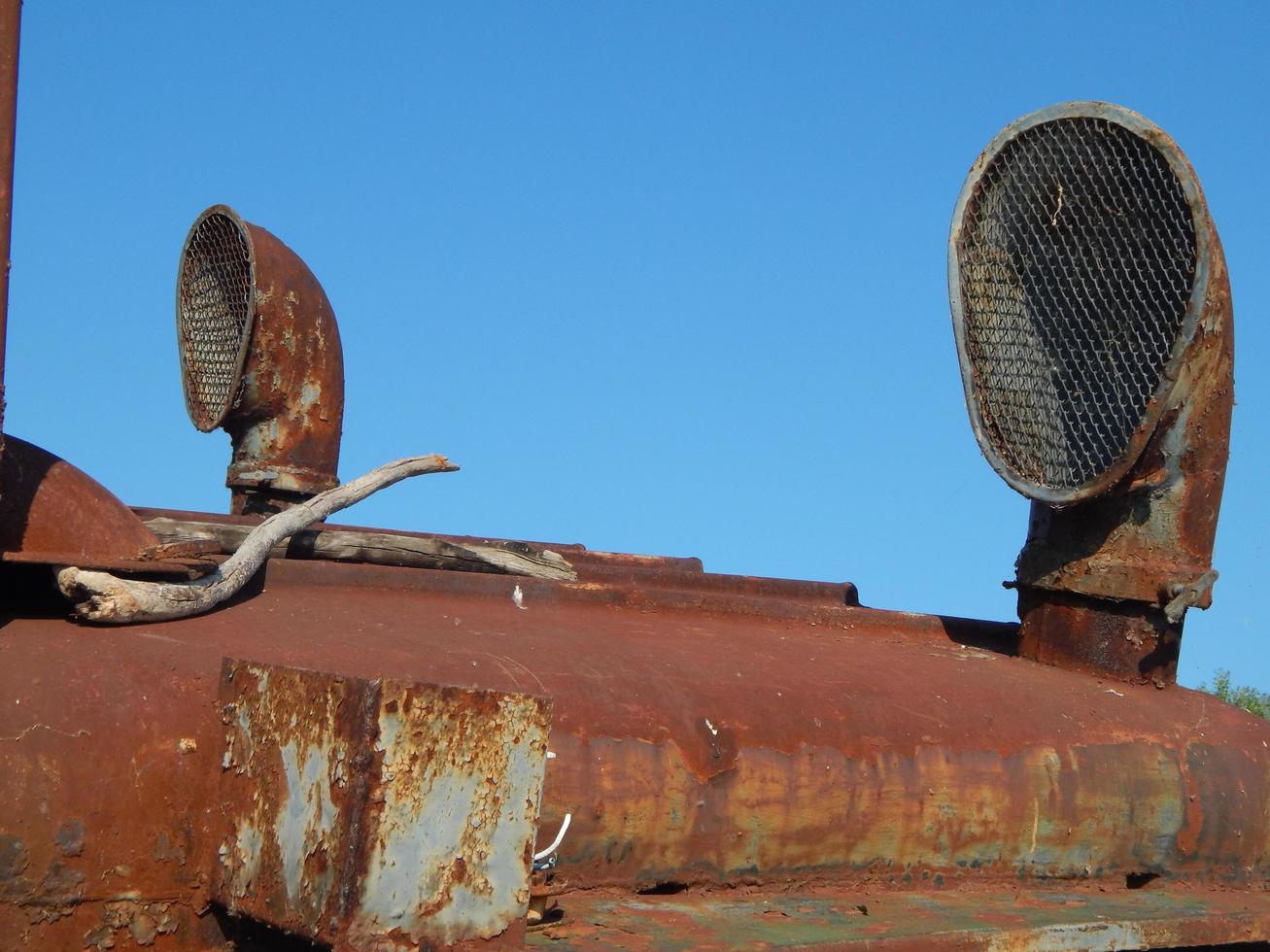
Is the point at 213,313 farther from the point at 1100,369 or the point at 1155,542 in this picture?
the point at 1155,542

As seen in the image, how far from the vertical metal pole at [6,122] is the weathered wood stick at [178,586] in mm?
281

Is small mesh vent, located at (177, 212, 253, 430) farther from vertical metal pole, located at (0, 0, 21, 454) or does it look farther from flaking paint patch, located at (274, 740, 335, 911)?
flaking paint patch, located at (274, 740, 335, 911)

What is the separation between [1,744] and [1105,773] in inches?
90.0

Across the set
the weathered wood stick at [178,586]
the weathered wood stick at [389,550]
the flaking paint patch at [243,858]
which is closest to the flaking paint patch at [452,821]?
the flaking paint patch at [243,858]

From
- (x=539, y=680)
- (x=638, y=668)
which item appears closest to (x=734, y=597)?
(x=638, y=668)

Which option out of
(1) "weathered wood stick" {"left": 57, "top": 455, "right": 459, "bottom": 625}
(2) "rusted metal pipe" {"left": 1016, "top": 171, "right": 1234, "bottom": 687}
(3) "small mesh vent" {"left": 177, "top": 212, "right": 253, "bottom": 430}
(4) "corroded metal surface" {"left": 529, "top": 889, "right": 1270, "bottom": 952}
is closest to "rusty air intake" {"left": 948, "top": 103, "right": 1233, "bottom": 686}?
(2) "rusted metal pipe" {"left": 1016, "top": 171, "right": 1234, "bottom": 687}

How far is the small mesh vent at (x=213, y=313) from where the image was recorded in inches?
230

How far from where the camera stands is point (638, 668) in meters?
2.95

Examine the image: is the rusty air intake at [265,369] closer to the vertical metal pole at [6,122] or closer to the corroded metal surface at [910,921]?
the vertical metal pole at [6,122]

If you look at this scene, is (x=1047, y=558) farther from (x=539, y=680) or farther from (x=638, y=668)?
(x=539, y=680)

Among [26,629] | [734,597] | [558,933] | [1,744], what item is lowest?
[558,933]

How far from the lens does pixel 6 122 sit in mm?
2436

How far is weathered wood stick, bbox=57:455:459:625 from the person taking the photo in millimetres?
2504

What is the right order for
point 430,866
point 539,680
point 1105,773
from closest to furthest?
1. point 430,866
2. point 539,680
3. point 1105,773
